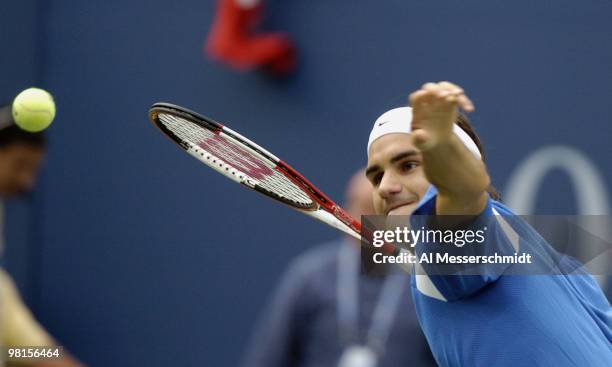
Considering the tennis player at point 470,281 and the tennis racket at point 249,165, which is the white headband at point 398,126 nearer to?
the tennis player at point 470,281

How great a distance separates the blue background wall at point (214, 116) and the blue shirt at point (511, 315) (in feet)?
8.86

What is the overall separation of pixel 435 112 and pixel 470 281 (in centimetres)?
39

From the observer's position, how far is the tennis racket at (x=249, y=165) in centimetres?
287

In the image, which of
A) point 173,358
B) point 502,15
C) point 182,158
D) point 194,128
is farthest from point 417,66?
point 194,128

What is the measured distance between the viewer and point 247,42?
5535 mm

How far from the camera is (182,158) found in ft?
19.1

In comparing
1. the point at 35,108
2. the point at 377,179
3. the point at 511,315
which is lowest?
the point at 511,315

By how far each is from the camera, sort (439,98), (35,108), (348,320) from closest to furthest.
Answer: (439,98) → (35,108) → (348,320)

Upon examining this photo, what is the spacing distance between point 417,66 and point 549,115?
639 mm

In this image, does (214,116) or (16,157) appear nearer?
(16,157)

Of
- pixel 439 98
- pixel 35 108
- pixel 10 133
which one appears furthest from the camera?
pixel 10 133

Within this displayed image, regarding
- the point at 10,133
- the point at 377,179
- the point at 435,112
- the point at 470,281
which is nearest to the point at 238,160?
the point at 377,179

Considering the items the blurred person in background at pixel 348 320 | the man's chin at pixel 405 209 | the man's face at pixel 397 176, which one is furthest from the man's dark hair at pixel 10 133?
the man's chin at pixel 405 209

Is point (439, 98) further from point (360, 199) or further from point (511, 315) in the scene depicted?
point (360, 199)
